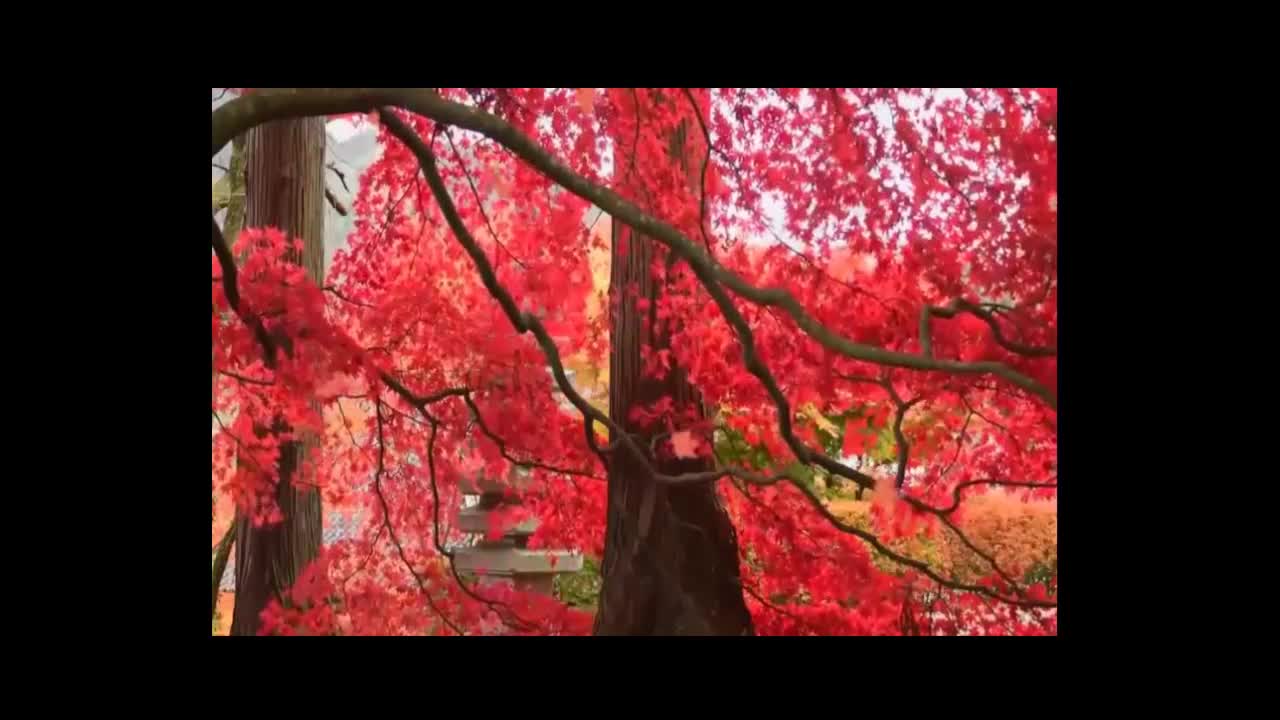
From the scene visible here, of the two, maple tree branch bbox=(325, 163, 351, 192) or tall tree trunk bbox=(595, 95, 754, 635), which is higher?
maple tree branch bbox=(325, 163, 351, 192)

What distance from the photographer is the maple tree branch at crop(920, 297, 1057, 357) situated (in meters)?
2.22

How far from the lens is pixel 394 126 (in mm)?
2125

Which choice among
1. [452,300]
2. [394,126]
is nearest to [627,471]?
[452,300]

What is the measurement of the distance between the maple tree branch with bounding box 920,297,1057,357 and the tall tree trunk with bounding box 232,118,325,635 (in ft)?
6.84

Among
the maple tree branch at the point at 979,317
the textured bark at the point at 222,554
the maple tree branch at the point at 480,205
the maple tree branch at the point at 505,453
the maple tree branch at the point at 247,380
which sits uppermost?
the maple tree branch at the point at 480,205

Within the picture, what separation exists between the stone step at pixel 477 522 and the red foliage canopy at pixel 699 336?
6cm

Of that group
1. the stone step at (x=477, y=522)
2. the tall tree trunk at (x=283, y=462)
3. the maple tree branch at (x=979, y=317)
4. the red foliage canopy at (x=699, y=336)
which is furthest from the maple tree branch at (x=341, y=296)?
the maple tree branch at (x=979, y=317)

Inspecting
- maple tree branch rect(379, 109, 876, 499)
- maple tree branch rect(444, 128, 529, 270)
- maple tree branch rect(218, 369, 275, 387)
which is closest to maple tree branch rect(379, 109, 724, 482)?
maple tree branch rect(379, 109, 876, 499)

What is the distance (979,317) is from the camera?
2.71 metres

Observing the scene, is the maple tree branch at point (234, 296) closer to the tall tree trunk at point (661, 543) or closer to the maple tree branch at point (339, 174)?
the maple tree branch at point (339, 174)

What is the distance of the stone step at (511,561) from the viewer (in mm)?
3518

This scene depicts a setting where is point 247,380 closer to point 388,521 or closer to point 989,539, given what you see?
point 388,521

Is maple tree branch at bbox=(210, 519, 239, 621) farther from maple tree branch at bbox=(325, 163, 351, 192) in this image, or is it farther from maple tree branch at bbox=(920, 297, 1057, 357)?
maple tree branch at bbox=(920, 297, 1057, 357)
